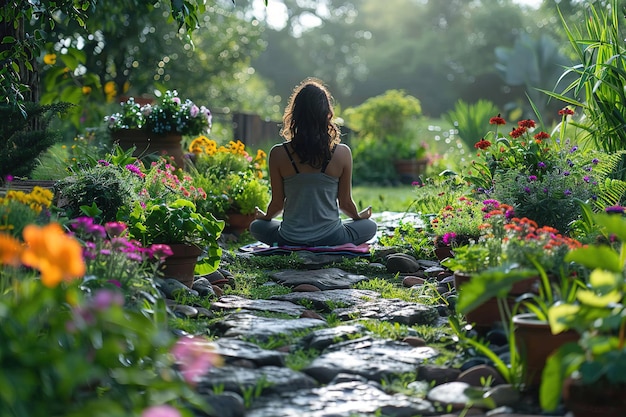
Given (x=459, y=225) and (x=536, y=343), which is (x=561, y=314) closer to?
(x=536, y=343)

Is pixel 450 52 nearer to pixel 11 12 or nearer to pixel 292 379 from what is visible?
pixel 11 12

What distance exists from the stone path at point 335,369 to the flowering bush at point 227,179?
7.28 ft

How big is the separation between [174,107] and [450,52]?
32.2 m

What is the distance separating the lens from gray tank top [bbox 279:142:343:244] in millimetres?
5930

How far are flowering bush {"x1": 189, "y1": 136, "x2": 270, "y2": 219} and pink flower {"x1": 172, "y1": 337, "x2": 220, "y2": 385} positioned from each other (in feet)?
9.70

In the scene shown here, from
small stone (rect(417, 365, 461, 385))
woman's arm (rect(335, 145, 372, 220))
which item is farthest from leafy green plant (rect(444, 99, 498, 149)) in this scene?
small stone (rect(417, 365, 461, 385))

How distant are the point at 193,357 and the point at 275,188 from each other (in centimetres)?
385

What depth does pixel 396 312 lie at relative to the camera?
4.05m

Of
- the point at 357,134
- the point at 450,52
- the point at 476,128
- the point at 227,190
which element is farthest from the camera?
the point at 450,52

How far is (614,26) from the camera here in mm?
5973

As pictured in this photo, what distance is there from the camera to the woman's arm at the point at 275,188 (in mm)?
5883

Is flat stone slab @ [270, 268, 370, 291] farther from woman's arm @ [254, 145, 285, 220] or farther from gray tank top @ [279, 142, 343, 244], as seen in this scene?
woman's arm @ [254, 145, 285, 220]

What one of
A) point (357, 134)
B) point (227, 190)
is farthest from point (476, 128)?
point (357, 134)

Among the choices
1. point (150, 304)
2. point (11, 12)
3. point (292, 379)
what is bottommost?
point (292, 379)
